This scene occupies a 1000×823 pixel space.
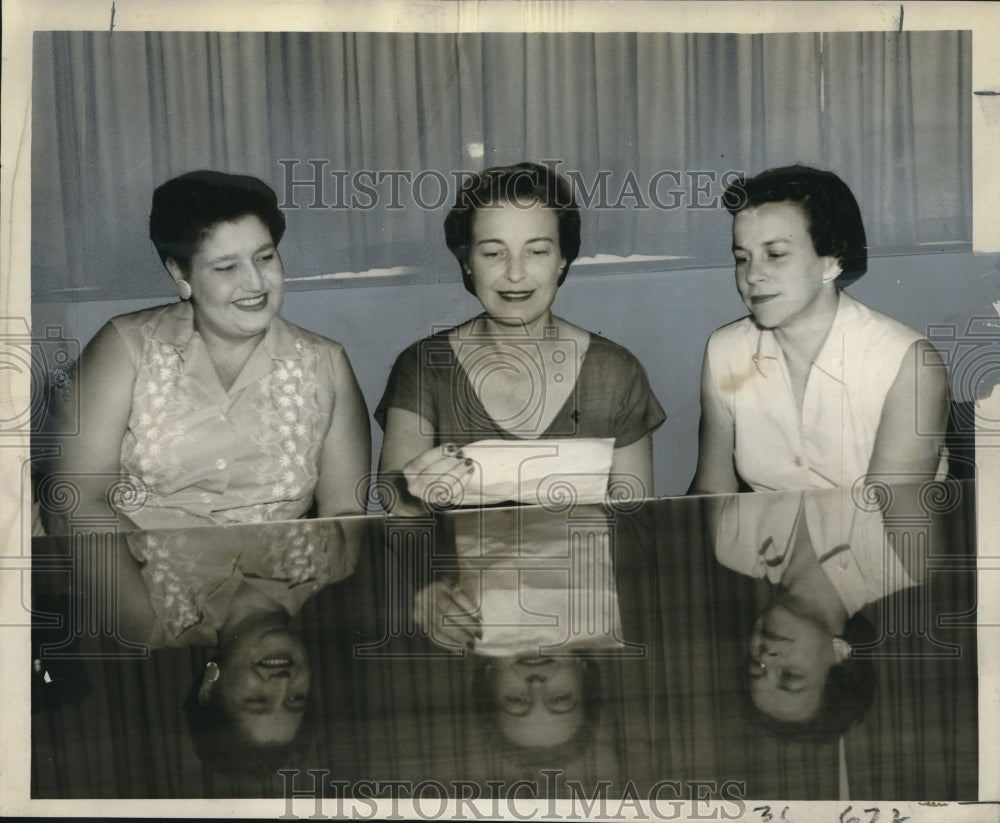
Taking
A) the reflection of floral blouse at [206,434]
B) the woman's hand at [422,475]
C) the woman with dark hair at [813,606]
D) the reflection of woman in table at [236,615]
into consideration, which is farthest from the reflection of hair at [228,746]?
the woman with dark hair at [813,606]

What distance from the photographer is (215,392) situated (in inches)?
142

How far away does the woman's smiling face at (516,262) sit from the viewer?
3631mm

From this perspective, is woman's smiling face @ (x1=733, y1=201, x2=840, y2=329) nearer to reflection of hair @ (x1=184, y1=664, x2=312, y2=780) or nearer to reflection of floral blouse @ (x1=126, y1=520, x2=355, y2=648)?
reflection of floral blouse @ (x1=126, y1=520, x2=355, y2=648)

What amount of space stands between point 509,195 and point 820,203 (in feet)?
3.34

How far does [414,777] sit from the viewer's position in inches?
143

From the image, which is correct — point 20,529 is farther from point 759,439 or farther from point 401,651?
point 759,439

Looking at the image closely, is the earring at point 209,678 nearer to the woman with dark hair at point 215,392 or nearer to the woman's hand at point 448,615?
the woman with dark hair at point 215,392

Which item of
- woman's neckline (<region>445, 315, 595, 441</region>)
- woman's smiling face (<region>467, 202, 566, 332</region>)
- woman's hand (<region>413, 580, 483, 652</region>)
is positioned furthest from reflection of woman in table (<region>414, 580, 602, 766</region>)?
woman's smiling face (<region>467, 202, 566, 332</region>)

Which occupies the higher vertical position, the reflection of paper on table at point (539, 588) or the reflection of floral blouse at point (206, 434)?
the reflection of floral blouse at point (206, 434)

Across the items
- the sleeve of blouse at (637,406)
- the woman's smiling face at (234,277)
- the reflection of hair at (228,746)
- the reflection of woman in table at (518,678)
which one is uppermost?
the woman's smiling face at (234,277)

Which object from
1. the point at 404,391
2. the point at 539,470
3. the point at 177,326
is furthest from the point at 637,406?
A: the point at 177,326

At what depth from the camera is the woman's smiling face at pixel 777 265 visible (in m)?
3.63

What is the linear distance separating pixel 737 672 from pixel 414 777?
111 centimetres

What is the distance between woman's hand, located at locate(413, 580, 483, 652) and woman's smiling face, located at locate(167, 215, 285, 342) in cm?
104
